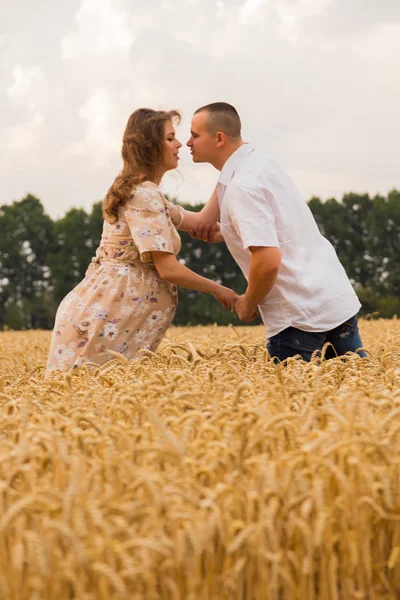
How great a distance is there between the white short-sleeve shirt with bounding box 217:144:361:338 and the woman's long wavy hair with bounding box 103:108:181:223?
1.37ft

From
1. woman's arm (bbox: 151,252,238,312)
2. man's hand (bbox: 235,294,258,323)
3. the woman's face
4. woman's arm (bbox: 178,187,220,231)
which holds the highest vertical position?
the woman's face

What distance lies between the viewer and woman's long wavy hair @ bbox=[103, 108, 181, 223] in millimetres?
4641

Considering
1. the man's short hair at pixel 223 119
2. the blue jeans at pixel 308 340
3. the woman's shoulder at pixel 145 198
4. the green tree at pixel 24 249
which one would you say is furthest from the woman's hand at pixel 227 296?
the green tree at pixel 24 249

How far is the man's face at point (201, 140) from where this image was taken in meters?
4.73

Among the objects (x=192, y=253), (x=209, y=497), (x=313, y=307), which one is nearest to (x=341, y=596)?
(x=209, y=497)

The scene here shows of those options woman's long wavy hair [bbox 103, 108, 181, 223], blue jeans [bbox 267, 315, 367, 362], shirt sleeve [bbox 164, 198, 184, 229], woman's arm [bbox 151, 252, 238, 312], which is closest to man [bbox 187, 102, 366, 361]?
blue jeans [bbox 267, 315, 367, 362]

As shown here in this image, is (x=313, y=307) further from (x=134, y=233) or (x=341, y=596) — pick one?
(x=341, y=596)

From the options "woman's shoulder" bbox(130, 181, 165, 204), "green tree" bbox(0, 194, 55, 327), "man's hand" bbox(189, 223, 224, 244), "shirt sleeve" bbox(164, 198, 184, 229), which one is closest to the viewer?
"woman's shoulder" bbox(130, 181, 165, 204)

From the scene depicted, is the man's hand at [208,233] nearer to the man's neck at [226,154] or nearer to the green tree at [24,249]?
the man's neck at [226,154]

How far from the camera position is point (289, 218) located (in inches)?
178

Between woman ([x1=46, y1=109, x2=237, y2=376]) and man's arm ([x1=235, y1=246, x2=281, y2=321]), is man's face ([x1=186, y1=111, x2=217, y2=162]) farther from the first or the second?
man's arm ([x1=235, y1=246, x2=281, y2=321])

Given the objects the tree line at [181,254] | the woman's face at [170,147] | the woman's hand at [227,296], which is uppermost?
the woman's face at [170,147]

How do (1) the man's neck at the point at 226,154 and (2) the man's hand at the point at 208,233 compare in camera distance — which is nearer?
(1) the man's neck at the point at 226,154

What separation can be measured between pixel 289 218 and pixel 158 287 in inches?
34.6
